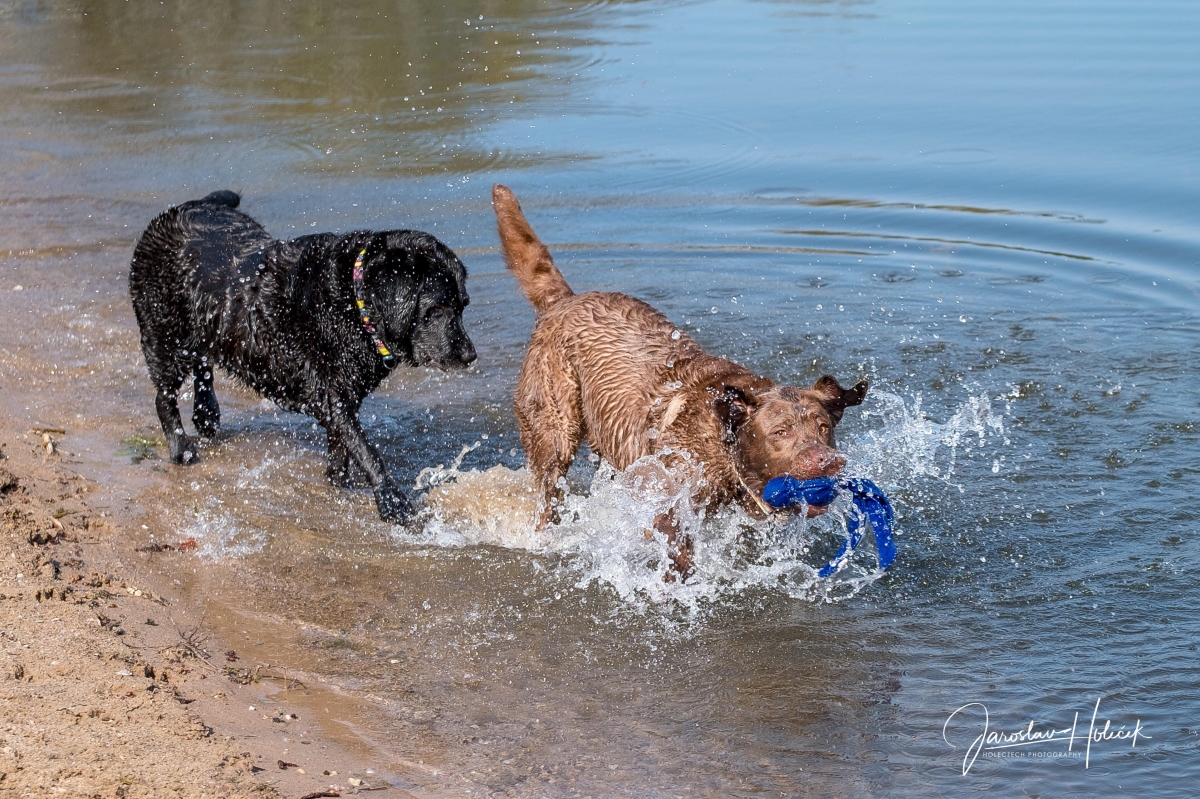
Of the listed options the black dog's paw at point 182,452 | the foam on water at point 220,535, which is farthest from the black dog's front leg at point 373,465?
the black dog's paw at point 182,452

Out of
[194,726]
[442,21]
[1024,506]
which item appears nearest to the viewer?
[194,726]

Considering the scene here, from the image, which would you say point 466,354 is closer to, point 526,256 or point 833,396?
point 526,256

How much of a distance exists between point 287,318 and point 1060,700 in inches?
168

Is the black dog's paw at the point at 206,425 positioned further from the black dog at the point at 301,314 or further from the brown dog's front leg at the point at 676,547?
the brown dog's front leg at the point at 676,547

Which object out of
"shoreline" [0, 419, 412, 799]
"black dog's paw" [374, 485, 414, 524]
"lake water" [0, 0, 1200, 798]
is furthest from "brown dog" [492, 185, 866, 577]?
"shoreline" [0, 419, 412, 799]

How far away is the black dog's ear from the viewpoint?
532 centimetres

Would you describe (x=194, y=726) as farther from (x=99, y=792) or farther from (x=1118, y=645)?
(x=1118, y=645)

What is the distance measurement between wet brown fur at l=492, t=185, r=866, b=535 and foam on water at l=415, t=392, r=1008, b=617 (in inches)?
4.8

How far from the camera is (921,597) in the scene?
5.76 m

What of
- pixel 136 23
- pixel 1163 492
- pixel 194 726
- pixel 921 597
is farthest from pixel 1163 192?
pixel 136 23

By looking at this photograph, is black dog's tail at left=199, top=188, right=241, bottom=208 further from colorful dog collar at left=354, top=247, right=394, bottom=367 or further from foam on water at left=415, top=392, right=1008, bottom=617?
foam on water at left=415, top=392, right=1008, bottom=617

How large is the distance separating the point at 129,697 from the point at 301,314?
2764mm

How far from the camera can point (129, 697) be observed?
14.3 ft

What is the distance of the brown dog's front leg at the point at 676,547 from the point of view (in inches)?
223
